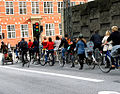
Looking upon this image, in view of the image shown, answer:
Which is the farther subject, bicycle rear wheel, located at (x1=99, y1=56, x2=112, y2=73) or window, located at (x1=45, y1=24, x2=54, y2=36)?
window, located at (x1=45, y1=24, x2=54, y2=36)

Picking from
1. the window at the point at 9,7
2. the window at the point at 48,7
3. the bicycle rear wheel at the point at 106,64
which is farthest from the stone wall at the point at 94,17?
the window at the point at 48,7

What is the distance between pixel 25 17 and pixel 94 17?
2638 cm

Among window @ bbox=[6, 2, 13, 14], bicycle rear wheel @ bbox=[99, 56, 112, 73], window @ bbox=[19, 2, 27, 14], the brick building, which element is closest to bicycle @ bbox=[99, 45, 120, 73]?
bicycle rear wheel @ bbox=[99, 56, 112, 73]

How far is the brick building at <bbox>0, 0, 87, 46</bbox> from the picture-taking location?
137 ft

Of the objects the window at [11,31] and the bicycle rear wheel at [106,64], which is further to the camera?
the window at [11,31]

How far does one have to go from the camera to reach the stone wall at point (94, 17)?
1597 centimetres

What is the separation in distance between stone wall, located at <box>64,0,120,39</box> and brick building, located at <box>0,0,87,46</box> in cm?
2291

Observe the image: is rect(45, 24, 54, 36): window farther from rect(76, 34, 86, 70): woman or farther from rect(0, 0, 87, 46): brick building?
rect(76, 34, 86, 70): woman

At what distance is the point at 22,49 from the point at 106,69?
24.4 feet

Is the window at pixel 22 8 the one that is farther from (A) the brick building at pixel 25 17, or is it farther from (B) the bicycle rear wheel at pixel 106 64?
(B) the bicycle rear wheel at pixel 106 64

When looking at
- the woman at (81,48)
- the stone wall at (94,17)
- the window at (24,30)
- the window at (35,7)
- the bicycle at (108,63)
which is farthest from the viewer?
the window at (35,7)

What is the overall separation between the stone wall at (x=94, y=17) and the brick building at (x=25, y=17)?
2291cm

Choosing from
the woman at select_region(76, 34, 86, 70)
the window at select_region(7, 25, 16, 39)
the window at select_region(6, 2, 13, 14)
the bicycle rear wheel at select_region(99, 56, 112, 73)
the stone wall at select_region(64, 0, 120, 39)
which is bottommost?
the bicycle rear wheel at select_region(99, 56, 112, 73)

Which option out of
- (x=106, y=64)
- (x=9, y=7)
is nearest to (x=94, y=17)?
(x=106, y=64)
